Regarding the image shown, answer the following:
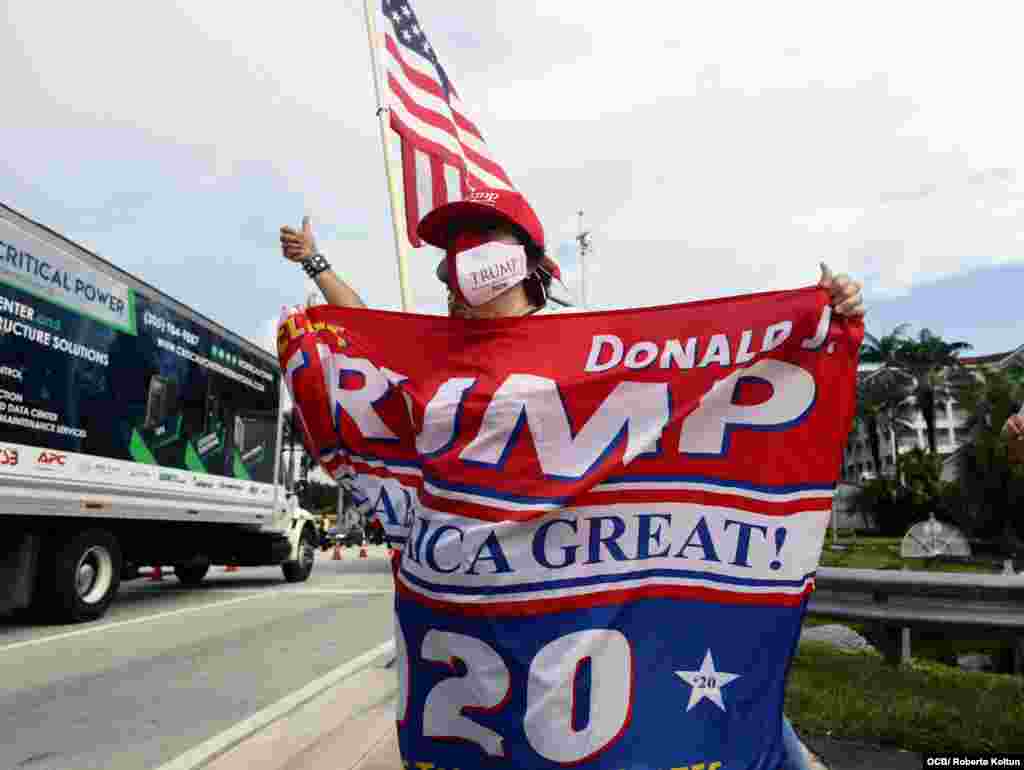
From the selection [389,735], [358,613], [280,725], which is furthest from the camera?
[358,613]

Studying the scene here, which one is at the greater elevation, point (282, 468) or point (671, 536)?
point (282, 468)

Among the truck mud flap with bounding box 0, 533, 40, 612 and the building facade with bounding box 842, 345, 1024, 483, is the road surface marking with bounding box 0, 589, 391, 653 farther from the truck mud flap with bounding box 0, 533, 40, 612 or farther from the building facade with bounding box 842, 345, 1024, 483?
the building facade with bounding box 842, 345, 1024, 483

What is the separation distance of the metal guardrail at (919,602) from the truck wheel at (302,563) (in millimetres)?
10976

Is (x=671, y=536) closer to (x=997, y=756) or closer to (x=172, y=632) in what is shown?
(x=997, y=756)

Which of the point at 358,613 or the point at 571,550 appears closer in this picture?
the point at 571,550

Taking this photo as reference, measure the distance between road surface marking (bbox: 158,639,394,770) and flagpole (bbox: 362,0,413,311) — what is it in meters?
2.51

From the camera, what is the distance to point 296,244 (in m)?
2.55

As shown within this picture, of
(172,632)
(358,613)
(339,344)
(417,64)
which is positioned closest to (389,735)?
(339,344)

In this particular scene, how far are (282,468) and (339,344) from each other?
12741 millimetres

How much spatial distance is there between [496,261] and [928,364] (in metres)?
74.4

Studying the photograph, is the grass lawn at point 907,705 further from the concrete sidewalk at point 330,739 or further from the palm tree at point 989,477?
the palm tree at point 989,477

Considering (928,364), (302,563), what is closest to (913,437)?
(928,364)

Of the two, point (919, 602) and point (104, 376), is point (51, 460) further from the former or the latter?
point (919, 602)

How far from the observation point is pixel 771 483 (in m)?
2.08
